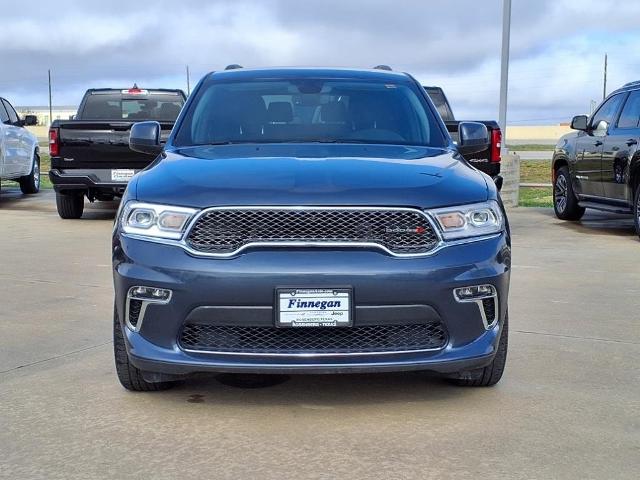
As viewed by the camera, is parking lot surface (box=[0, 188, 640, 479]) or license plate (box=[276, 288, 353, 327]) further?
license plate (box=[276, 288, 353, 327])

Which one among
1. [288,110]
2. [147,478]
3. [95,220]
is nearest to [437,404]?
[147,478]

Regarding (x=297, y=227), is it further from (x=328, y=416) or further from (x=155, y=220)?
(x=328, y=416)

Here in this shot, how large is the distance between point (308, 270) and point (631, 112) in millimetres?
8459

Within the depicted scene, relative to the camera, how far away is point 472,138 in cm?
554

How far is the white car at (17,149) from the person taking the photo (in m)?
15.4

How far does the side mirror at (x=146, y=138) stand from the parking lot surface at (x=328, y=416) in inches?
47.0

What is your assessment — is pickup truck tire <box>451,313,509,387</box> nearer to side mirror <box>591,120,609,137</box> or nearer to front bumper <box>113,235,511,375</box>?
front bumper <box>113,235,511,375</box>

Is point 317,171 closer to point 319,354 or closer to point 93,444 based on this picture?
point 319,354

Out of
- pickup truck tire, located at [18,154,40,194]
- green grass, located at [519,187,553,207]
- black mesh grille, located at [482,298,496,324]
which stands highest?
black mesh grille, located at [482,298,496,324]

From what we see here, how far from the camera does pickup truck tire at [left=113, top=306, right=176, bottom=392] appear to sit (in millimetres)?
4332

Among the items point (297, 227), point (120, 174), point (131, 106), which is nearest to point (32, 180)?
point (131, 106)

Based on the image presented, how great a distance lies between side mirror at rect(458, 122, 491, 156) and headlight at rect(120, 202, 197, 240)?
2074 mm

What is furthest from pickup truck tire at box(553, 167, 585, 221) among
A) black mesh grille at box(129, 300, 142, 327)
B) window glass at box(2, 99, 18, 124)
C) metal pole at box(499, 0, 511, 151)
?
black mesh grille at box(129, 300, 142, 327)

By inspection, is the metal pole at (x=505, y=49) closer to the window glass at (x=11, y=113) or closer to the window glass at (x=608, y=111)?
the window glass at (x=608, y=111)
